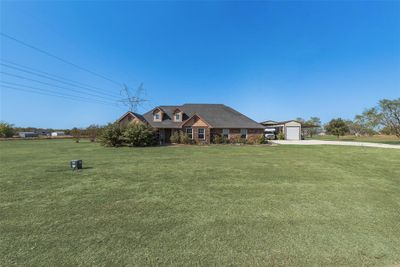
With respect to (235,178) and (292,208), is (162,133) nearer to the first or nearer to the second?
(235,178)

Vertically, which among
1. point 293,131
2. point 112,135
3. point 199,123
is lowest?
point 112,135

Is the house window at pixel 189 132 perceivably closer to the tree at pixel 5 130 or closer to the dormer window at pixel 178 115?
the dormer window at pixel 178 115

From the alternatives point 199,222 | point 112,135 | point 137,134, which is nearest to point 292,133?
point 137,134

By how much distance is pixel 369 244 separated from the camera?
10.9 feet

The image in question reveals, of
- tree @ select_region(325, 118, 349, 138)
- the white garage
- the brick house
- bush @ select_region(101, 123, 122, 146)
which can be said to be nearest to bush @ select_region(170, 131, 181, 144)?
the brick house

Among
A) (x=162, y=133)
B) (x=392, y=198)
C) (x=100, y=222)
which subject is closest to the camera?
(x=100, y=222)

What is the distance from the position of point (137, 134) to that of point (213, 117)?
444 inches

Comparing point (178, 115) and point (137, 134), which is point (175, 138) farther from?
point (137, 134)

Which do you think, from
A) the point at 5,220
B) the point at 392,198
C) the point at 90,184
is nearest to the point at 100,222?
the point at 5,220

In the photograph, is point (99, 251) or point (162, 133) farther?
point (162, 133)

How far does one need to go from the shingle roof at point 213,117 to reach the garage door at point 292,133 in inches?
530

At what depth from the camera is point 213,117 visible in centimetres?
2800

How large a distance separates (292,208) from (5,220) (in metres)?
6.54

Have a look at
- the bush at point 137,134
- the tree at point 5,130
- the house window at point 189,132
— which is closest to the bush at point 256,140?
the house window at point 189,132
